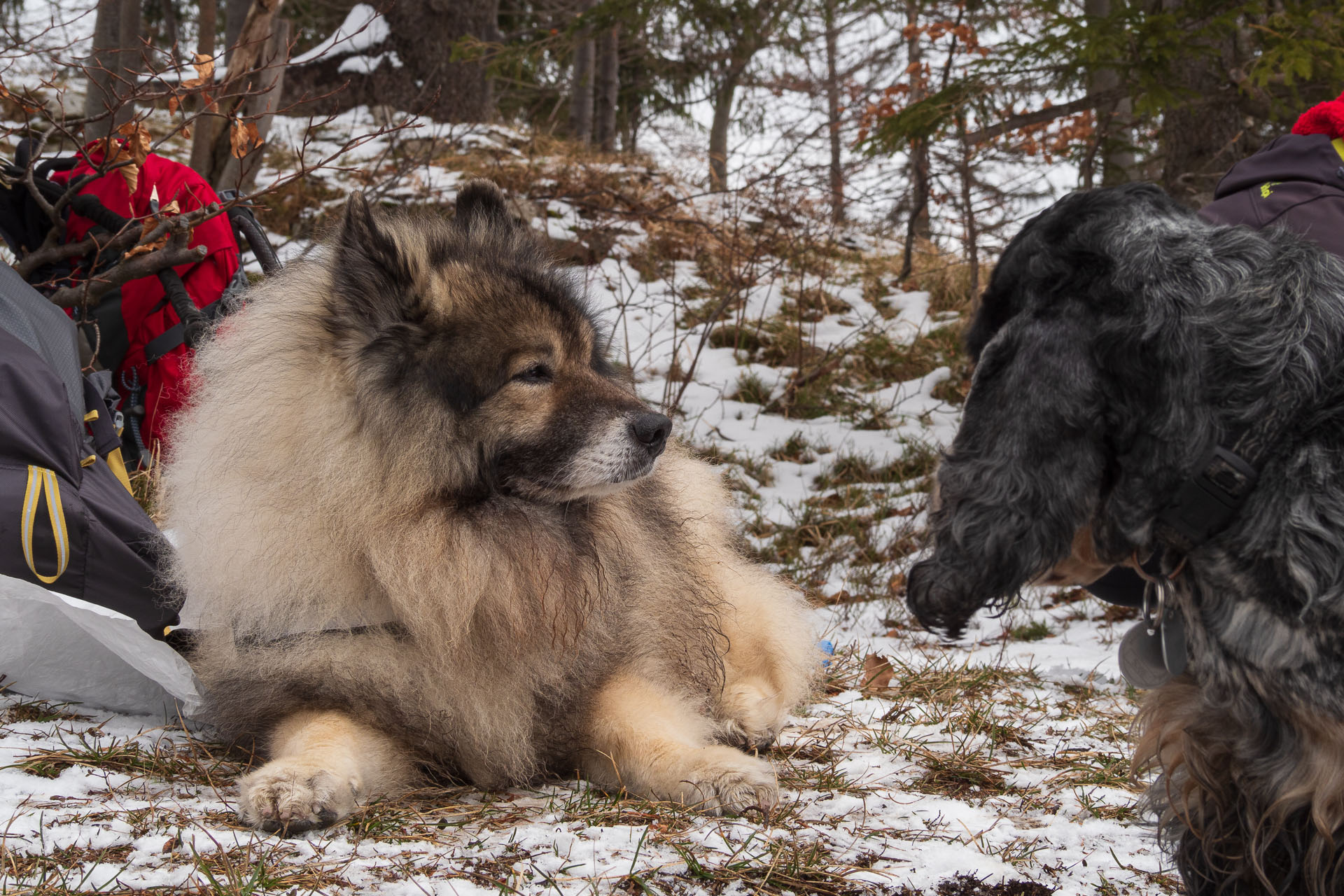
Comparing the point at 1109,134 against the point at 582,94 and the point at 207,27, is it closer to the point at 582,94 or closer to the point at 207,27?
the point at 207,27

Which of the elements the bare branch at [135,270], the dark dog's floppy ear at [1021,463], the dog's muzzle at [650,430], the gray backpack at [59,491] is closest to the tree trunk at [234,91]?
the bare branch at [135,270]

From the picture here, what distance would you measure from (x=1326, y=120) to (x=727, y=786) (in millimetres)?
2280

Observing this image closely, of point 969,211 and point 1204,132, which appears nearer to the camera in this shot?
point 1204,132

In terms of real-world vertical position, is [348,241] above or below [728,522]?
above

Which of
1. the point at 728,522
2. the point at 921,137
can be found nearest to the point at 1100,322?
the point at 728,522

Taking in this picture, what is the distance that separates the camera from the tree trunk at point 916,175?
7488 millimetres

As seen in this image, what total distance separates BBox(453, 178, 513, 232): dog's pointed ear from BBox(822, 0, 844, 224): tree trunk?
4.88 m

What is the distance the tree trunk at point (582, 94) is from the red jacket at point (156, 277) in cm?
786

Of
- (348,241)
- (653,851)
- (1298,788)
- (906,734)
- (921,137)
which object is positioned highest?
(921,137)

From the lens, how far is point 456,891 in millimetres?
1883

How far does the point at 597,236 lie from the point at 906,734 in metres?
5.75

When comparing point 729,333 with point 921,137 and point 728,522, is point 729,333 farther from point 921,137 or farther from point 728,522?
point 728,522

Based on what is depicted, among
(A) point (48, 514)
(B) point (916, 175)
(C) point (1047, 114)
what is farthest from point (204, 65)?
(B) point (916, 175)

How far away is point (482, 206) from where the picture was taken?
297 centimetres
